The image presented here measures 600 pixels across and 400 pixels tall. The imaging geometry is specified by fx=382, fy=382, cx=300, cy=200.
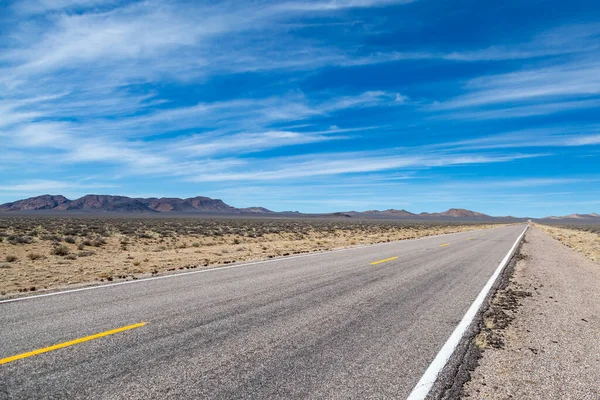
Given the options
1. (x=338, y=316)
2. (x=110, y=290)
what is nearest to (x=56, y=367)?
(x=338, y=316)

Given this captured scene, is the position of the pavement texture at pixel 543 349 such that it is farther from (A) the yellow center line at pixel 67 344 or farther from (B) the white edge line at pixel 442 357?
(A) the yellow center line at pixel 67 344

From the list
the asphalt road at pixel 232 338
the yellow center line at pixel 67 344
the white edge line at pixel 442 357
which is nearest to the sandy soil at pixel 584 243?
the white edge line at pixel 442 357

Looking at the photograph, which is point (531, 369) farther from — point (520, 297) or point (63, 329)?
point (63, 329)

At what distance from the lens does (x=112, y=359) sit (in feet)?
14.8

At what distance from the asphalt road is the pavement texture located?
0.71 m

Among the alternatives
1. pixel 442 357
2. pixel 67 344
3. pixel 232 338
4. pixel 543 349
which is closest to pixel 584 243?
pixel 543 349

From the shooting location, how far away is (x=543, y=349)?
5359 mm

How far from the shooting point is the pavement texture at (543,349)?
412cm

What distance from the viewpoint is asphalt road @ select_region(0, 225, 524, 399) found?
155 inches

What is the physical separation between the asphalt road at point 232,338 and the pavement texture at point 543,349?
A: 0.71m

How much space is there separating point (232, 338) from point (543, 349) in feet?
14.3

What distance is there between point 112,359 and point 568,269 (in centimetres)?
1532

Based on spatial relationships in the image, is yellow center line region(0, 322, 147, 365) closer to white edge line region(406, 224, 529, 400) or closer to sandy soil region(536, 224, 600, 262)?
white edge line region(406, 224, 529, 400)

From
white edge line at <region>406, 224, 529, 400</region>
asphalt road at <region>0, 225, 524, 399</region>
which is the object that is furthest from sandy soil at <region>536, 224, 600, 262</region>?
asphalt road at <region>0, 225, 524, 399</region>
